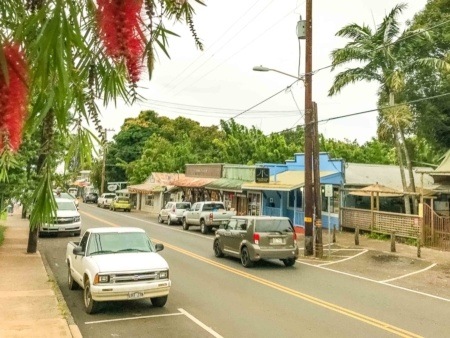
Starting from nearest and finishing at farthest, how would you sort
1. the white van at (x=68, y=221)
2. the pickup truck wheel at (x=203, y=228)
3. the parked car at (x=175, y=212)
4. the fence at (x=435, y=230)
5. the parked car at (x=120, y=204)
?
the fence at (x=435, y=230)
the white van at (x=68, y=221)
the pickup truck wheel at (x=203, y=228)
the parked car at (x=175, y=212)
the parked car at (x=120, y=204)

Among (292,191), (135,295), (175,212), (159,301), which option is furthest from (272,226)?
(175,212)

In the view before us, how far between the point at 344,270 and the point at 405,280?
2.13m

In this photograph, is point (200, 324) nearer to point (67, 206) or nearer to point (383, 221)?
point (383, 221)

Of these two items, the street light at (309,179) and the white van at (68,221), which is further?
the white van at (68,221)

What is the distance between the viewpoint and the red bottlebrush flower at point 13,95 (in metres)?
0.95

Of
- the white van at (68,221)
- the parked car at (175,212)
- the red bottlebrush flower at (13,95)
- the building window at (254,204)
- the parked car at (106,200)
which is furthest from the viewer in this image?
the parked car at (106,200)

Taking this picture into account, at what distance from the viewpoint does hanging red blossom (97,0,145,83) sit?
1.03 metres

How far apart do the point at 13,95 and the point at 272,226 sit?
15634mm

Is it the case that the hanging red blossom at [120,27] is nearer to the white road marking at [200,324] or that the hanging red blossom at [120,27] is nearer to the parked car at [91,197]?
the white road marking at [200,324]

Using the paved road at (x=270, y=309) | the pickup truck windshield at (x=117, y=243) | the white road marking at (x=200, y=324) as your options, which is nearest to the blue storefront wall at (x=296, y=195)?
the paved road at (x=270, y=309)

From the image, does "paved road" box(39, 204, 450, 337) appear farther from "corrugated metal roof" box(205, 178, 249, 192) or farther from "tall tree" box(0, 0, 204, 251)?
"corrugated metal roof" box(205, 178, 249, 192)

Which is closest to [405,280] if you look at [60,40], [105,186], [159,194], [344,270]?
[344,270]

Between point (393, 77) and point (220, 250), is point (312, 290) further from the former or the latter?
point (393, 77)

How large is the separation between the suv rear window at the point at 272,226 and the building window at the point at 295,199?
12901mm
